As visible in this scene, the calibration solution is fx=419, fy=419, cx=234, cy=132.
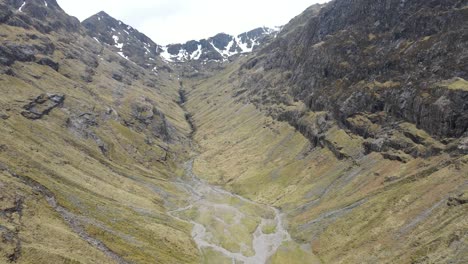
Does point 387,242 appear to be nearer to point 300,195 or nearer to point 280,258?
point 280,258

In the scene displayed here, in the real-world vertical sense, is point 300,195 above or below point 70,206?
below

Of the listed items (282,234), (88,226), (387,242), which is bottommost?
(282,234)

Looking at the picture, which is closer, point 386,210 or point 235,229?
point 386,210

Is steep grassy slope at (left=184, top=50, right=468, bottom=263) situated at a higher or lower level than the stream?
higher

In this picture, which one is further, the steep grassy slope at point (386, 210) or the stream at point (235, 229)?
the stream at point (235, 229)

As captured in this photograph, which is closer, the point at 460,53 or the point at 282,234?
the point at 282,234

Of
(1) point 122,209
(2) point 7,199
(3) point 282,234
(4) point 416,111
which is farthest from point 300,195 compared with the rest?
(2) point 7,199

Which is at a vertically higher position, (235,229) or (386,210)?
(386,210)

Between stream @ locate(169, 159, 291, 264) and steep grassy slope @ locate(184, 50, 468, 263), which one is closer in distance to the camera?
steep grassy slope @ locate(184, 50, 468, 263)
